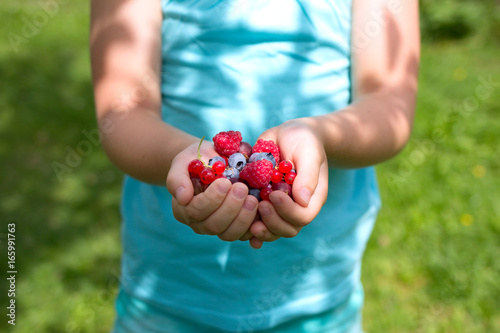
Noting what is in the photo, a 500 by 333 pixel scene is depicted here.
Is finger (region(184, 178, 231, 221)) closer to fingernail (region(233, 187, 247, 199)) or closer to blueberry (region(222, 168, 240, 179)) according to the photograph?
fingernail (region(233, 187, 247, 199))

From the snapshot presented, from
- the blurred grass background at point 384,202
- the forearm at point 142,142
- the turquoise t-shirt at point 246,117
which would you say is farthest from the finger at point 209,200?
the blurred grass background at point 384,202

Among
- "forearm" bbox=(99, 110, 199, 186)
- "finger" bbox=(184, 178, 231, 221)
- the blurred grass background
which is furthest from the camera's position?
the blurred grass background

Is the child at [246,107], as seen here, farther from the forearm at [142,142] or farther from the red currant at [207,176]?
the red currant at [207,176]

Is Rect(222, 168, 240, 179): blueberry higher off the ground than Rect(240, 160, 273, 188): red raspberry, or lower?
lower

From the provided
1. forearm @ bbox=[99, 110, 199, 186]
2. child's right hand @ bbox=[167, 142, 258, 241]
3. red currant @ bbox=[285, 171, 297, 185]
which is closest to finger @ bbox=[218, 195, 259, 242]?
child's right hand @ bbox=[167, 142, 258, 241]

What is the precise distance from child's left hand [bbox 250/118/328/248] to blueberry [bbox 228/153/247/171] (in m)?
0.10

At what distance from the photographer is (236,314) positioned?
1588mm

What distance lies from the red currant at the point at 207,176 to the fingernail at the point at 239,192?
0.07m

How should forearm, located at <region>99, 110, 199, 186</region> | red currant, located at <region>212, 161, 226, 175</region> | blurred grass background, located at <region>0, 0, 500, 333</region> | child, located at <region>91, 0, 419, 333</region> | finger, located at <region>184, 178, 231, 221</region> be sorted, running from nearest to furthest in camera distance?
finger, located at <region>184, 178, 231, 221</region> → red currant, located at <region>212, 161, 226, 175</region> → forearm, located at <region>99, 110, 199, 186</region> → child, located at <region>91, 0, 419, 333</region> → blurred grass background, located at <region>0, 0, 500, 333</region>

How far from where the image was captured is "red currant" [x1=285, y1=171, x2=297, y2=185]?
121 cm

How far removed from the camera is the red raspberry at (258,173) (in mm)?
1199

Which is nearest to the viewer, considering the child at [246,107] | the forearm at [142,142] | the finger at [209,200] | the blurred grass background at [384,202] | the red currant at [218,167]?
the finger at [209,200]

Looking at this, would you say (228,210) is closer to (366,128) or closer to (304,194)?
(304,194)

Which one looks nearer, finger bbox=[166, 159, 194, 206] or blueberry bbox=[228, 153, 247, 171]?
finger bbox=[166, 159, 194, 206]
